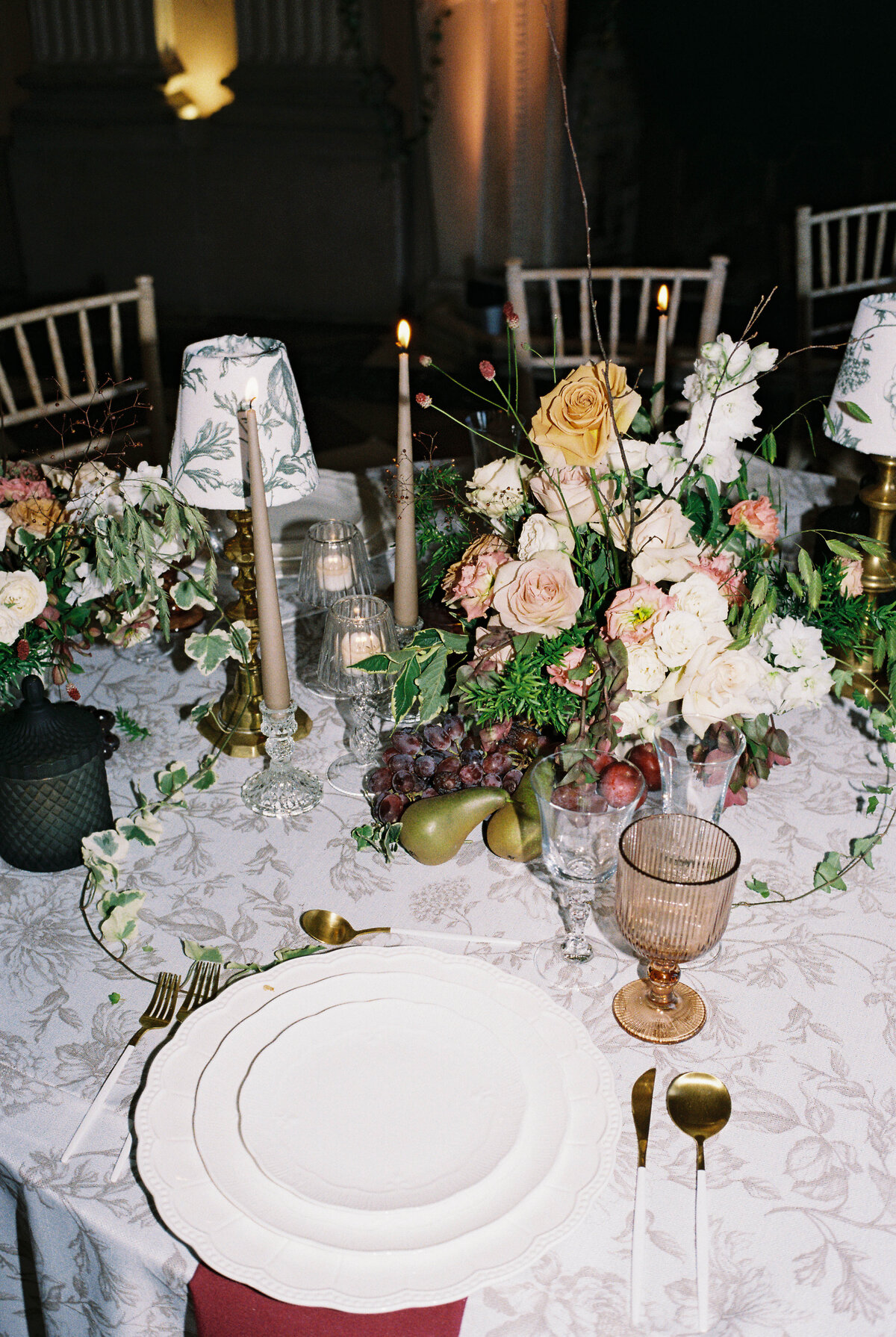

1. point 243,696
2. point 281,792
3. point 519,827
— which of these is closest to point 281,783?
point 281,792

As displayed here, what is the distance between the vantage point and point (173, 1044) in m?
0.81

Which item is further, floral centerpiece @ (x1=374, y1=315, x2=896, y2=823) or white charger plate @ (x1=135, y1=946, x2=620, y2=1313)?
floral centerpiece @ (x1=374, y1=315, x2=896, y2=823)

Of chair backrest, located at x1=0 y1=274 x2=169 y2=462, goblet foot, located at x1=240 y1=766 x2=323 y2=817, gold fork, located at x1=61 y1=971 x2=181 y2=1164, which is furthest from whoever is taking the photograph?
chair backrest, located at x1=0 y1=274 x2=169 y2=462

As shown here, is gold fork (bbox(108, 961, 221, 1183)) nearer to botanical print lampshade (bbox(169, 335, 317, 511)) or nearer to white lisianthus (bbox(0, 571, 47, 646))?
white lisianthus (bbox(0, 571, 47, 646))

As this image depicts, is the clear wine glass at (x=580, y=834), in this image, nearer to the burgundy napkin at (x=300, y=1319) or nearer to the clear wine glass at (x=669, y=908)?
the clear wine glass at (x=669, y=908)

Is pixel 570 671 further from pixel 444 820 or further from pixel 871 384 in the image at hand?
pixel 871 384

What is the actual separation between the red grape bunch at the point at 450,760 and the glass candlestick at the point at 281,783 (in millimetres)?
77

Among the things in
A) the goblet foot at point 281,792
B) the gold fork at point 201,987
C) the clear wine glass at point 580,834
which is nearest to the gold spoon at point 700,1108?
the clear wine glass at point 580,834

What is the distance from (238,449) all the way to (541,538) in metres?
0.35

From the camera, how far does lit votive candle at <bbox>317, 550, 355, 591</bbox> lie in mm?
1255

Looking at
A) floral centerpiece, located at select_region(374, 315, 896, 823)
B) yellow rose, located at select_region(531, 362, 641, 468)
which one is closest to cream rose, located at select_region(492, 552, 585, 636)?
floral centerpiece, located at select_region(374, 315, 896, 823)

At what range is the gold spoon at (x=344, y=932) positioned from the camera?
3.10 ft

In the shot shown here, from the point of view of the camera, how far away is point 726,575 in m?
1.01

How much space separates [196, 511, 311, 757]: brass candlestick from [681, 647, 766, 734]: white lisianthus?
460 millimetres
